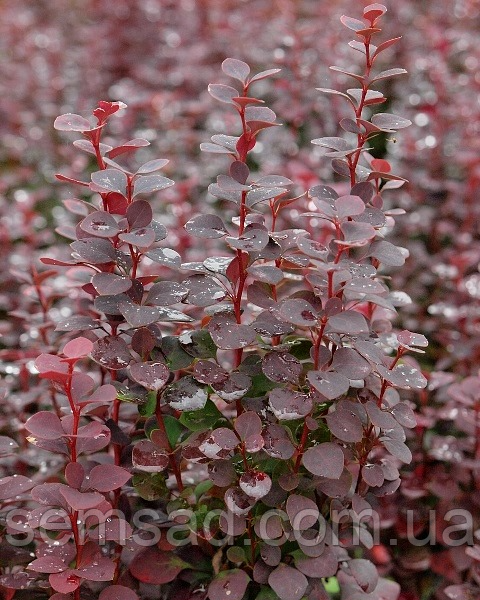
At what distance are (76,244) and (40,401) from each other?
846 millimetres

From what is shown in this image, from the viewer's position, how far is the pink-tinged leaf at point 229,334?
1.26 m

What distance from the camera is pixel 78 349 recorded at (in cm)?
120

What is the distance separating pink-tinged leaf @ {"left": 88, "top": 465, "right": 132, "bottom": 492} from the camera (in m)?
1.28

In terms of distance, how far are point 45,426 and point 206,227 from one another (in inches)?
17.9

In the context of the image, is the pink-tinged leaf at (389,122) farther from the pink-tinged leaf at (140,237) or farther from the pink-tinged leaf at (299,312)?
the pink-tinged leaf at (140,237)

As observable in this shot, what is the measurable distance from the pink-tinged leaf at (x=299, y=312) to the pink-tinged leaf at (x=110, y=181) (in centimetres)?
36

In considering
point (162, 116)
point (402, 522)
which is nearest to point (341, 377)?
point (402, 522)

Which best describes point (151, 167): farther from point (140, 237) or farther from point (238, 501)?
point (238, 501)

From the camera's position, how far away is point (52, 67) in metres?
4.19

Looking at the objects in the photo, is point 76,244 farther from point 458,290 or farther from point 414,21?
point 414,21

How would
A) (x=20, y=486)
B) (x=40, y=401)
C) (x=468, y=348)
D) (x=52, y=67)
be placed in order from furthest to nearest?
(x=52, y=67) < (x=468, y=348) < (x=40, y=401) < (x=20, y=486)

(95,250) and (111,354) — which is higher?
(95,250)

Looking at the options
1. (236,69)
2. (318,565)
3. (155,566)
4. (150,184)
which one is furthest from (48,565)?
(236,69)

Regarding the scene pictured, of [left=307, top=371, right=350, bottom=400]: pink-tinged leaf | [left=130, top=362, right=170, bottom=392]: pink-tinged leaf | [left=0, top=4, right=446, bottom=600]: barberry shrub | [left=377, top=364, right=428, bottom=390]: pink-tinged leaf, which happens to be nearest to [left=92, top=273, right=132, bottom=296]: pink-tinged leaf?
[left=0, top=4, right=446, bottom=600]: barberry shrub
